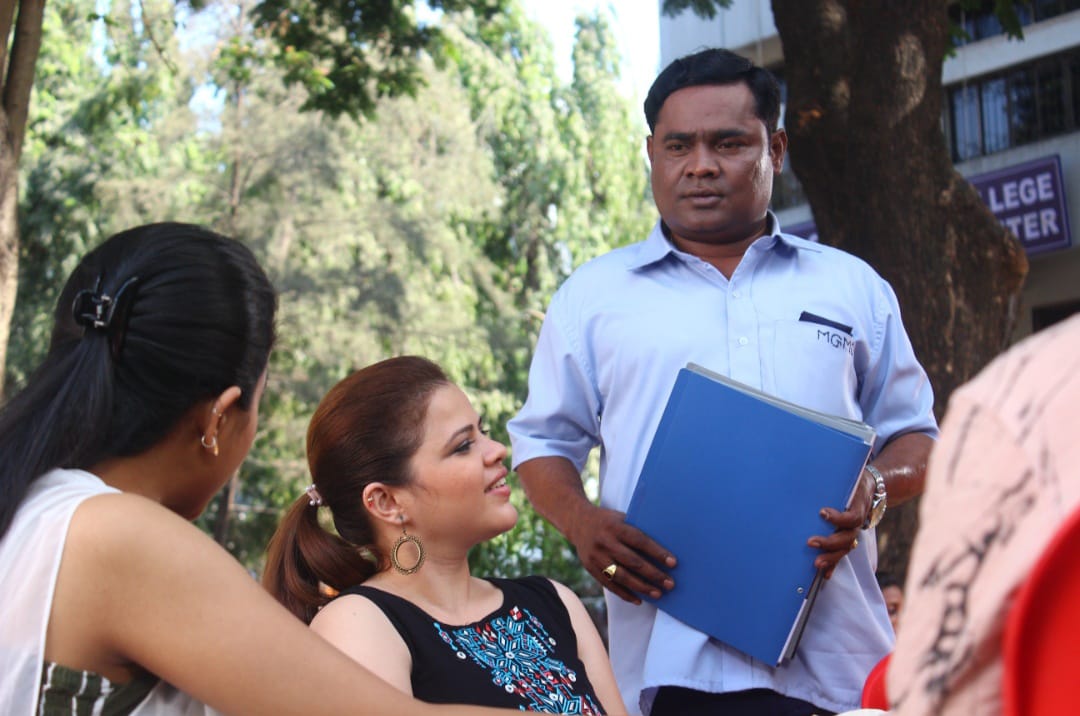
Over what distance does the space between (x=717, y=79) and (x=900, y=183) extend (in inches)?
135

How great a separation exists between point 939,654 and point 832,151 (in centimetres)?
591

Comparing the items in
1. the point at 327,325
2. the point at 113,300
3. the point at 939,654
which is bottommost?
the point at 327,325

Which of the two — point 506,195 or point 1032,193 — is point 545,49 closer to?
point 506,195

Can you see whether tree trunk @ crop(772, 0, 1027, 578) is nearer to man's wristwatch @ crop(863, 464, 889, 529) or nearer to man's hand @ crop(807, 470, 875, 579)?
man's wristwatch @ crop(863, 464, 889, 529)

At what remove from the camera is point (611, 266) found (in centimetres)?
315

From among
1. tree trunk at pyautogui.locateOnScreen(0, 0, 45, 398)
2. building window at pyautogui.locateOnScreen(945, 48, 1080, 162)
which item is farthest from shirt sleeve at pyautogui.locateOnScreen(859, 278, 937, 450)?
building window at pyautogui.locateOnScreen(945, 48, 1080, 162)

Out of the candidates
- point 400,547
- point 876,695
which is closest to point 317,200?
point 400,547

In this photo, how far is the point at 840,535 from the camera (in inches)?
101

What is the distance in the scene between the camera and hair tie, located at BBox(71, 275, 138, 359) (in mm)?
1977

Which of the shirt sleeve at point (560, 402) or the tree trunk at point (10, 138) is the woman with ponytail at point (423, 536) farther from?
the tree trunk at point (10, 138)

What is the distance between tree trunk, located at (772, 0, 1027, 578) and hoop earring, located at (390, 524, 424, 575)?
3.73m

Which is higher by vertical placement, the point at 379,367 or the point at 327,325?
the point at 379,367

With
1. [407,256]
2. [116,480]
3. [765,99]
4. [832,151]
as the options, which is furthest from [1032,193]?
[116,480]

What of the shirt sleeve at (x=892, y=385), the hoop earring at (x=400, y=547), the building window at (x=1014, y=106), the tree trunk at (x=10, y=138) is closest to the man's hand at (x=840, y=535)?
the shirt sleeve at (x=892, y=385)
